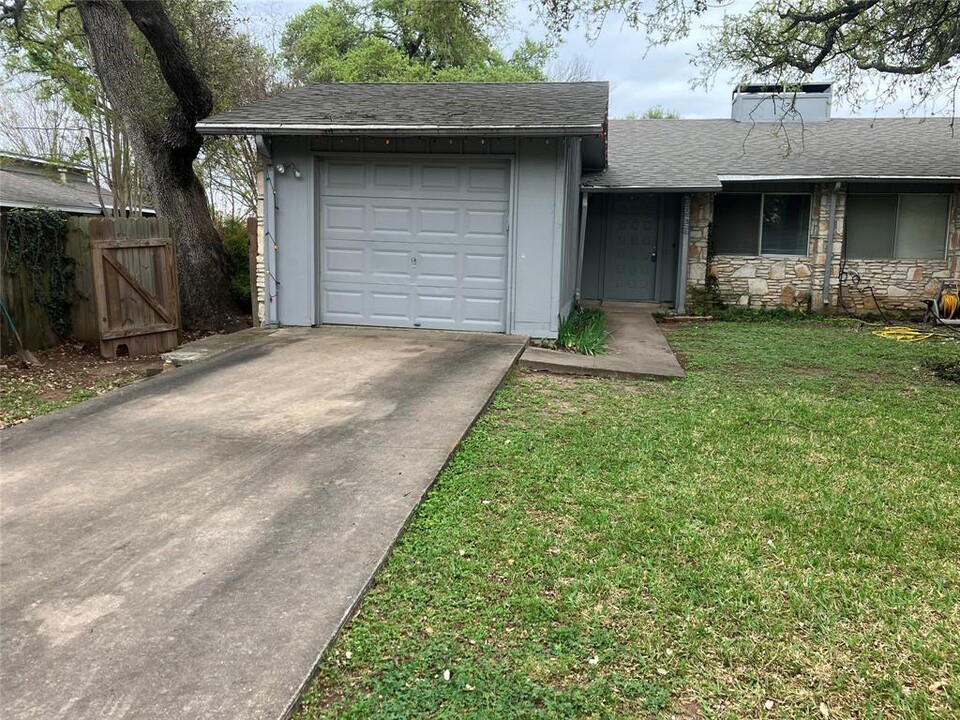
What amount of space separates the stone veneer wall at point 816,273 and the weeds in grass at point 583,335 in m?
4.41

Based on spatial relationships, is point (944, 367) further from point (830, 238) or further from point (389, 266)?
point (389, 266)

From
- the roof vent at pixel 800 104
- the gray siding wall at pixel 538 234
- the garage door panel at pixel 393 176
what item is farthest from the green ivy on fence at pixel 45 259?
the roof vent at pixel 800 104

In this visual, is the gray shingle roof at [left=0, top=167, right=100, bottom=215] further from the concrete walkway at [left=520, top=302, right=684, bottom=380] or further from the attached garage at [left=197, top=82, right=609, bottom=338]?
the concrete walkway at [left=520, top=302, right=684, bottom=380]

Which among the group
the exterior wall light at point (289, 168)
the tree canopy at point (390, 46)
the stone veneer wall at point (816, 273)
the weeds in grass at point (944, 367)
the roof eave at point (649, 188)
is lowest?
the weeds in grass at point (944, 367)

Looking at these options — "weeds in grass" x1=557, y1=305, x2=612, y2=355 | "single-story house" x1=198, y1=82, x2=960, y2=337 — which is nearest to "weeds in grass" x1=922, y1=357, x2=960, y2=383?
"weeds in grass" x1=557, y1=305, x2=612, y2=355

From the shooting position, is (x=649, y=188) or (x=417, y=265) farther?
(x=649, y=188)

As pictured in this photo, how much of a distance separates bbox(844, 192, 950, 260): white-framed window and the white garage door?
8.67 metres

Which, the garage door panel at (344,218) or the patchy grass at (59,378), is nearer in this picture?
the patchy grass at (59,378)

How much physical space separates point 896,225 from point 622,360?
883 cm

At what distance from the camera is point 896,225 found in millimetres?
14398

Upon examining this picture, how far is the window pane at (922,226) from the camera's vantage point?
1430cm

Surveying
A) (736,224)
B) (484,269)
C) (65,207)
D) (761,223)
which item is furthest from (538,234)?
(65,207)

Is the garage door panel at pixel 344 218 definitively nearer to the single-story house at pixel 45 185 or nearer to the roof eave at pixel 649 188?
the roof eave at pixel 649 188

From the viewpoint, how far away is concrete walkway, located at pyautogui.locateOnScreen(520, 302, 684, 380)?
8211mm
